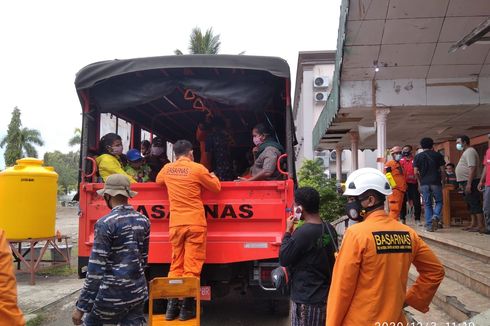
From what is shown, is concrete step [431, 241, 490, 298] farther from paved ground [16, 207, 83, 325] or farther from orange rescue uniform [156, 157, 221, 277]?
paved ground [16, 207, 83, 325]

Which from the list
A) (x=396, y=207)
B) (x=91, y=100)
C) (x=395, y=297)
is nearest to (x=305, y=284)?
(x=395, y=297)

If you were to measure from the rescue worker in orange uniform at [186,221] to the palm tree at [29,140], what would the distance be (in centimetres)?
5206

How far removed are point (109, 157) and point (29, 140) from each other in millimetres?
53880

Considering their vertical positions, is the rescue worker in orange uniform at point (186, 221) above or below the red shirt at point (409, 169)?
below

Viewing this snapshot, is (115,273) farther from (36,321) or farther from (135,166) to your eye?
(36,321)

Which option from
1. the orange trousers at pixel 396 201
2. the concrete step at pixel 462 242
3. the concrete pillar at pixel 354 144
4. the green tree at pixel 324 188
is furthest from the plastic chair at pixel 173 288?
the concrete pillar at pixel 354 144

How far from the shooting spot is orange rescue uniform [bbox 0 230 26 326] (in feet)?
7.04

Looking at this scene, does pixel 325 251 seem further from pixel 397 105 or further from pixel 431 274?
pixel 397 105

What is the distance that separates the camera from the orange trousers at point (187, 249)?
4152mm

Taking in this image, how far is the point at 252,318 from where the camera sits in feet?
17.4

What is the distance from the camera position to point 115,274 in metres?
3.00

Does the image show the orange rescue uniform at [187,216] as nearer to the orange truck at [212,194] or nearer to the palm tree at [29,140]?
the orange truck at [212,194]

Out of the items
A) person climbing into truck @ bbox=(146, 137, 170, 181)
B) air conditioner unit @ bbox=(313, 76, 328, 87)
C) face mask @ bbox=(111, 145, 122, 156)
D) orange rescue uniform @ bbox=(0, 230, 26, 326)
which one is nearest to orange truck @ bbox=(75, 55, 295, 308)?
face mask @ bbox=(111, 145, 122, 156)

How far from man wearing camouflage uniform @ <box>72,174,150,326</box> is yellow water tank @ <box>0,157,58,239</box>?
16.1ft
